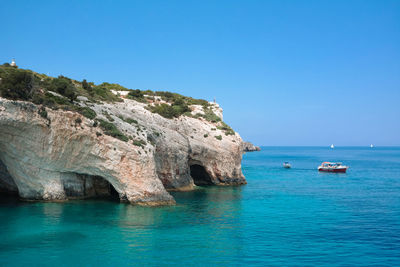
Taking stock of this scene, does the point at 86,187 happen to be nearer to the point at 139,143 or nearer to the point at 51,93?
the point at 139,143

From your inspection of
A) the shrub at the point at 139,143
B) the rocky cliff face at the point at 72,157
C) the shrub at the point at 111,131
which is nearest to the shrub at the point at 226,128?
the rocky cliff face at the point at 72,157

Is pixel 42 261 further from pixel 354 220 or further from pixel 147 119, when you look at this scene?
pixel 147 119

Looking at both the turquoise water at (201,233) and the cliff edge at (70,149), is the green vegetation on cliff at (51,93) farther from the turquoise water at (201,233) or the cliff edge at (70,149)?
the turquoise water at (201,233)

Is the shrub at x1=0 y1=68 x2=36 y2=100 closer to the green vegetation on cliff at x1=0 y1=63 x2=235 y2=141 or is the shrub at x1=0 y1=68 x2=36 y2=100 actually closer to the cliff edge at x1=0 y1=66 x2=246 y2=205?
the green vegetation on cliff at x1=0 y1=63 x2=235 y2=141

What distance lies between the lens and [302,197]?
128 ft

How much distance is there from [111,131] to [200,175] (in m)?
22.8

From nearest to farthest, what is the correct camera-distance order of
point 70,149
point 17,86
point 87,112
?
point 17,86 < point 70,149 < point 87,112

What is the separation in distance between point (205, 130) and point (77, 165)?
23.3 meters

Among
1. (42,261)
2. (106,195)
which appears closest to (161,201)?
(106,195)

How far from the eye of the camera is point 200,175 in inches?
2004

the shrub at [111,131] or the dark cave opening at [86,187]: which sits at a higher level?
the shrub at [111,131]

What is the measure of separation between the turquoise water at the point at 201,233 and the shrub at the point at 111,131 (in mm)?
6299

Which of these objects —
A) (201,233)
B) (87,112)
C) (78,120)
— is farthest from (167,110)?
(201,233)

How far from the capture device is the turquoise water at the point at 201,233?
17.8m
